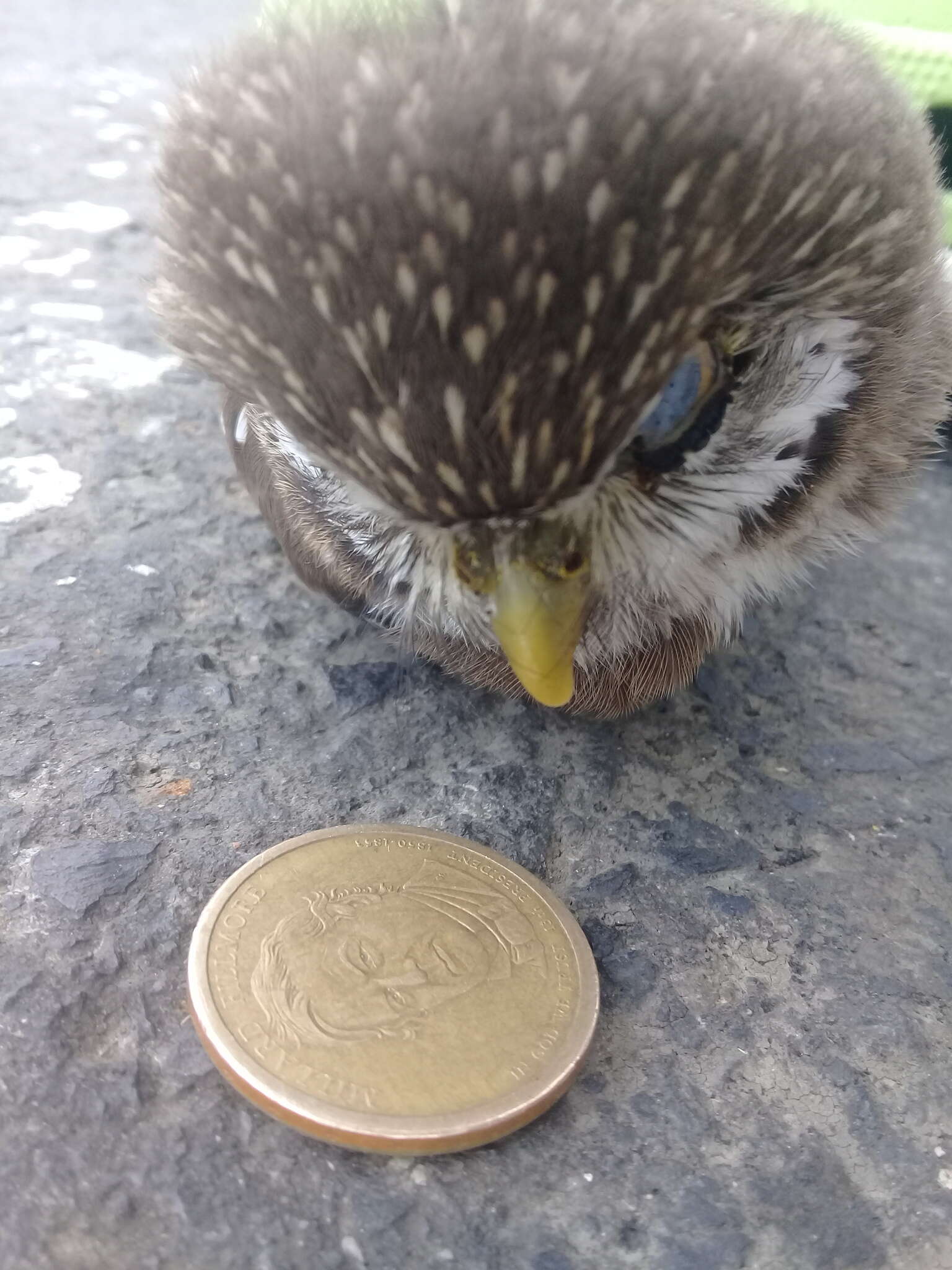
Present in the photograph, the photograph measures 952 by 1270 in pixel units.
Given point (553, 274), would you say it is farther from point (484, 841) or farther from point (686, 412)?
point (484, 841)

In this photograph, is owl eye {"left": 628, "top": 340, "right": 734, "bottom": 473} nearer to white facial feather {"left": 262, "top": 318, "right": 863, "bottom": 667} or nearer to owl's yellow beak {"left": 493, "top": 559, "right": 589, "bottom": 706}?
white facial feather {"left": 262, "top": 318, "right": 863, "bottom": 667}

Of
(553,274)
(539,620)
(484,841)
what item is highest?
(553,274)

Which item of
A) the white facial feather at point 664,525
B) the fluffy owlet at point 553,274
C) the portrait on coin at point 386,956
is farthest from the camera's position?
the white facial feather at point 664,525

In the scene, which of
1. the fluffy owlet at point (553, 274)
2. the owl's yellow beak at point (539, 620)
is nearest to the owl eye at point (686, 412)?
the fluffy owlet at point (553, 274)

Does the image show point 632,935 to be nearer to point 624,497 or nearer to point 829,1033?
point 829,1033

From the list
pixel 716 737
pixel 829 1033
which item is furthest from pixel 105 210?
pixel 829 1033

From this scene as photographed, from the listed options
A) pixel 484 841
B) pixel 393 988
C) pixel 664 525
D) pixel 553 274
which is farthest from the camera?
pixel 484 841

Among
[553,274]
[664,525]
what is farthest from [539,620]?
[553,274]

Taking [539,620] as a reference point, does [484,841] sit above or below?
below

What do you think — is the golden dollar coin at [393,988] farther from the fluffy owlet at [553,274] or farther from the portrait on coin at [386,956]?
the fluffy owlet at [553,274]
